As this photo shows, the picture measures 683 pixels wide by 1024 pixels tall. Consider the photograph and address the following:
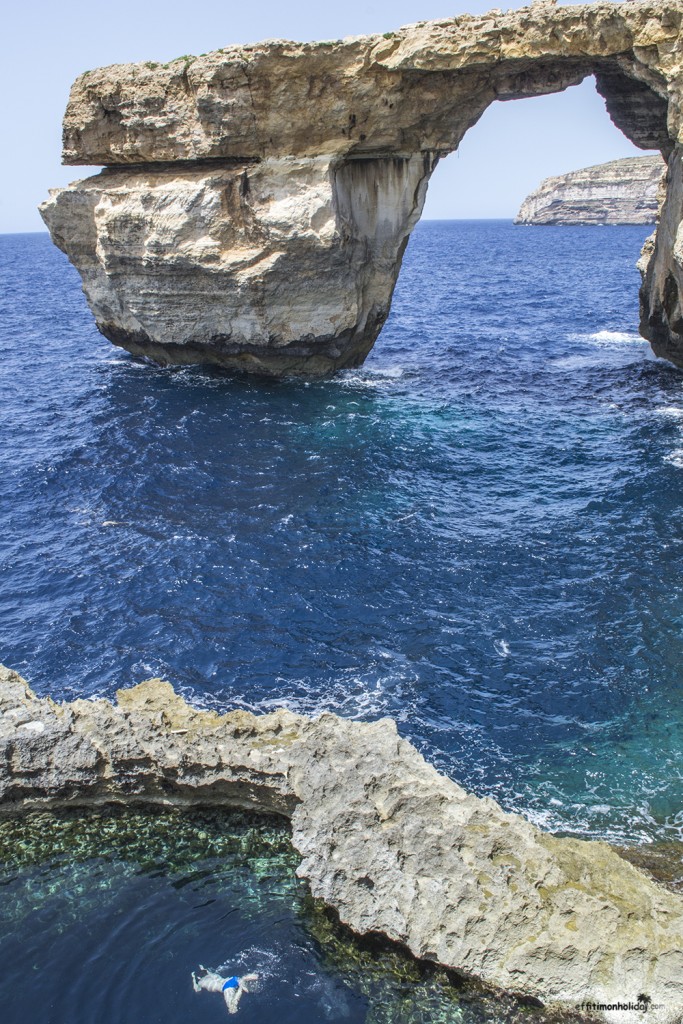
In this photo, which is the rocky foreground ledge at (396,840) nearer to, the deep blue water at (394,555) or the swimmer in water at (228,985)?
the swimmer in water at (228,985)

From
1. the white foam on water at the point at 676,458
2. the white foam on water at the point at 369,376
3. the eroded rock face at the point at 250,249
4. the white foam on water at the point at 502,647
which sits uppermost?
the eroded rock face at the point at 250,249

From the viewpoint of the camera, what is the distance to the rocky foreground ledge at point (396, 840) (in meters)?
12.1

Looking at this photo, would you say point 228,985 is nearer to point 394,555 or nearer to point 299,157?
point 394,555

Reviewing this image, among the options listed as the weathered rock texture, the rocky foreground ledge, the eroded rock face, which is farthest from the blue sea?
the weathered rock texture

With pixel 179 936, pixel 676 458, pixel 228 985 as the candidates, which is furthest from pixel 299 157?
pixel 228 985

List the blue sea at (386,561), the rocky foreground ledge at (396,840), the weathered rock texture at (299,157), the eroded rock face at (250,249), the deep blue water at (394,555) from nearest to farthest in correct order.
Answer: the rocky foreground ledge at (396,840) < the blue sea at (386,561) < the deep blue water at (394,555) < the weathered rock texture at (299,157) < the eroded rock face at (250,249)

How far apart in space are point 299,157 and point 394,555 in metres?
19.2

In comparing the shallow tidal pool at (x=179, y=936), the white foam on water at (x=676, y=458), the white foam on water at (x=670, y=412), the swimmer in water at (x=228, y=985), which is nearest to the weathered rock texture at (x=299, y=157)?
the white foam on water at (x=670, y=412)

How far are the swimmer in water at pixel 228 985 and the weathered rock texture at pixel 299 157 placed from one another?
2848cm

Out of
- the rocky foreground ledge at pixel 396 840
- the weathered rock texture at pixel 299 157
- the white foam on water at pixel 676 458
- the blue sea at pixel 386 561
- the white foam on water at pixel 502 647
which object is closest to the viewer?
the rocky foreground ledge at pixel 396 840

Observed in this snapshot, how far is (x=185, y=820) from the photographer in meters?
15.6

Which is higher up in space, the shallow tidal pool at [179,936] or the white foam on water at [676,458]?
the shallow tidal pool at [179,936]

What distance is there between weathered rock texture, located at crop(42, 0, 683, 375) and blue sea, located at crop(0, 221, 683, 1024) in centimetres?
346

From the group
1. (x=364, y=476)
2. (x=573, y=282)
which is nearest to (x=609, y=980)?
(x=364, y=476)
